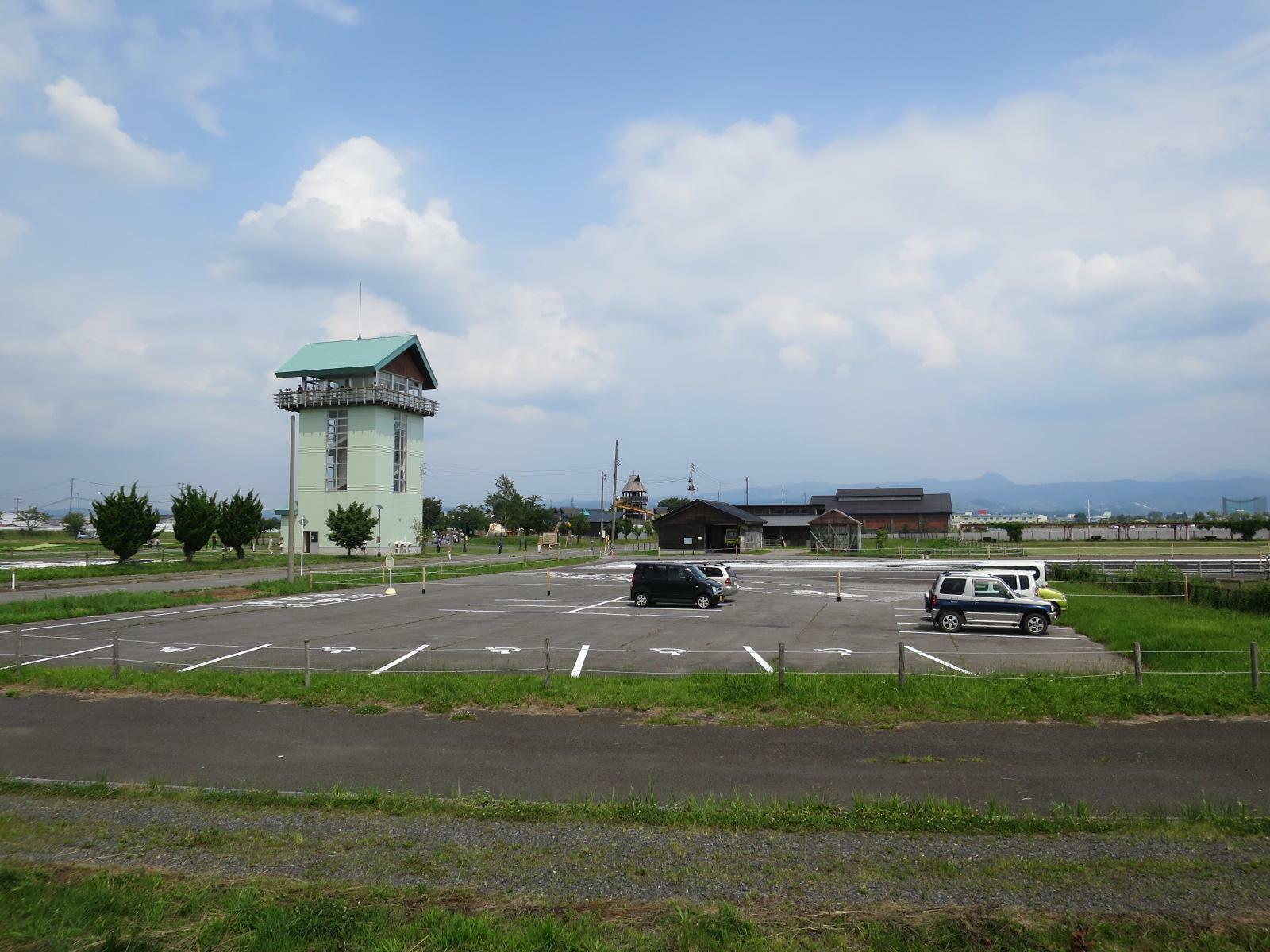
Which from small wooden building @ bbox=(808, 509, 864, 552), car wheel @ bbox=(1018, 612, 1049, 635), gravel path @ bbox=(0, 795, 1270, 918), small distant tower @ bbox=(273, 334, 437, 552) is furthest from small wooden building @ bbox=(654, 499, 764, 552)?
gravel path @ bbox=(0, 795, 1270, 918)

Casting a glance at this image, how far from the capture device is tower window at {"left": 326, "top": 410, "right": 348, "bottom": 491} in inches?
2869

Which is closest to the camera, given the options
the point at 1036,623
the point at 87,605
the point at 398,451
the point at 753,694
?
the point at 753,694

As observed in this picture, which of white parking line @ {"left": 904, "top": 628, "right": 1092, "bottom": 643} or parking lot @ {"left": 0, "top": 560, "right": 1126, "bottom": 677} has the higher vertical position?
parking lot @ {"left": 0, "top": 560, "right": 1126, "bottom": 677}

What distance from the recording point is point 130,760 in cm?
1005

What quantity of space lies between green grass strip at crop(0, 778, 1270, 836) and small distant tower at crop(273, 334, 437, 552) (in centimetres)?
6484

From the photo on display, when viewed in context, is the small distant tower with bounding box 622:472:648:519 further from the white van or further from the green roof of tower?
the white van

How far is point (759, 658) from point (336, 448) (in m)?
64.4

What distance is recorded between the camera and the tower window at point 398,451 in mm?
74562

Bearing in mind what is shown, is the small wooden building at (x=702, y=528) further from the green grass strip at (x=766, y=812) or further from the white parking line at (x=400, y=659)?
the green grass strip at (x=766, y=812)

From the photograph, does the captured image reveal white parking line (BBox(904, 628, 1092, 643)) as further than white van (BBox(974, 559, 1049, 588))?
No

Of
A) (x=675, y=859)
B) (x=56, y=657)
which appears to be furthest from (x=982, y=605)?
(x=56, y=657)

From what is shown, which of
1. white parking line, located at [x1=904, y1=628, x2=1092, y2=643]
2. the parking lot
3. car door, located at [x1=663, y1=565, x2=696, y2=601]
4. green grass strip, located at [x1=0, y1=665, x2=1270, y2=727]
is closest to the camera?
green grass strip, located at [x1=0, y1=665, x2=1270, y2=727]

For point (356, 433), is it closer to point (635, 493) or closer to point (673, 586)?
point (673, 586)

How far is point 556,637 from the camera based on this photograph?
20.4 m
